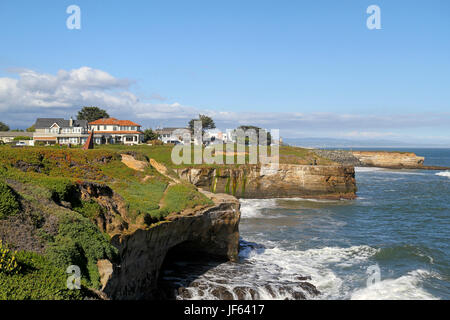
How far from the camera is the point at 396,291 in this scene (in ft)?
59.9

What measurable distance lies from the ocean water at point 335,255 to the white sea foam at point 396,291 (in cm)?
5

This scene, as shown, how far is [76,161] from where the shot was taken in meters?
22.0

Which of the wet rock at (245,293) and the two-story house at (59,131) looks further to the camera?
the two-story house at (59,131)

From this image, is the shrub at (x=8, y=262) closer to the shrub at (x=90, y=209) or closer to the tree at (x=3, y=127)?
the shrub at (x=90, y=209)

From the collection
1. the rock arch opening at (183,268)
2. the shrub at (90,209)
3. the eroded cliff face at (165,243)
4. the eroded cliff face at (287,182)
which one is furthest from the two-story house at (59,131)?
the shrub at (90,209)

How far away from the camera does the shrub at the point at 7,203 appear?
11.5 meters

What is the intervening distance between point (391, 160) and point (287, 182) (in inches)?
3093

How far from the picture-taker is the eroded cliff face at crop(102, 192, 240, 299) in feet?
46.7

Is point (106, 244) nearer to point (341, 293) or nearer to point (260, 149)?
point (341, 293)

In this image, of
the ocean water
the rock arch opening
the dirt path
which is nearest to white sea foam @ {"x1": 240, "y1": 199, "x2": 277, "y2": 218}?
the ocean water

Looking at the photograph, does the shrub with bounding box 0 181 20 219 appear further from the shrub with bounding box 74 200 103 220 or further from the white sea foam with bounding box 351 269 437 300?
the white sea foam with bounding box 351 269 437 300

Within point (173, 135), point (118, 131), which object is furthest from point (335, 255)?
point (173, 135)

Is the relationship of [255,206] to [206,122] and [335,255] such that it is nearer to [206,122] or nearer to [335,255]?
[335,255]

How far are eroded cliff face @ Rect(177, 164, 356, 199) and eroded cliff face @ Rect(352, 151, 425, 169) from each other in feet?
237
